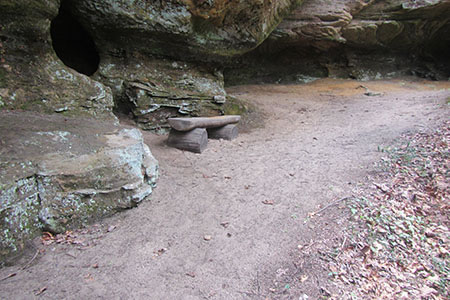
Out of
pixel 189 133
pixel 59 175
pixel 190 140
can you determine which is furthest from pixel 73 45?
pixel 59 175

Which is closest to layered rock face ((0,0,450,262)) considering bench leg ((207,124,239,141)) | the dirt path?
the dirt path

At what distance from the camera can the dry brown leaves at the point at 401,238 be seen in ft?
6.30

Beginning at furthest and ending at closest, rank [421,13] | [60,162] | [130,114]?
[421,13] → [130,114] → [60,162]

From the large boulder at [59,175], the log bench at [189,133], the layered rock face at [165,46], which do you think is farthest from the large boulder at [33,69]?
the log bench at [189,133]

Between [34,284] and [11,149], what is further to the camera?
[11,149]

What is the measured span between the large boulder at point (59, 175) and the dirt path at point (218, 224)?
0.68 ft

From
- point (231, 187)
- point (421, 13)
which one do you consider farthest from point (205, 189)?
point (421, 13)

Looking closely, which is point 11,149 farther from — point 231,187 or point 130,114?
point 130,114

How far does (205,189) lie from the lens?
3510 millimetres

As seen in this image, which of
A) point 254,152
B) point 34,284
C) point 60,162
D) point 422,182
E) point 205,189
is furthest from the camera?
point 254,152

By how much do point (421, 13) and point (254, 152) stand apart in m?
11.5

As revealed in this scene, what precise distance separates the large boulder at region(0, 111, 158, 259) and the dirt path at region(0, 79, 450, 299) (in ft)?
0.68

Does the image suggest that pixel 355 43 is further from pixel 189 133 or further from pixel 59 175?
pixel 59 175

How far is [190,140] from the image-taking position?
475cm
